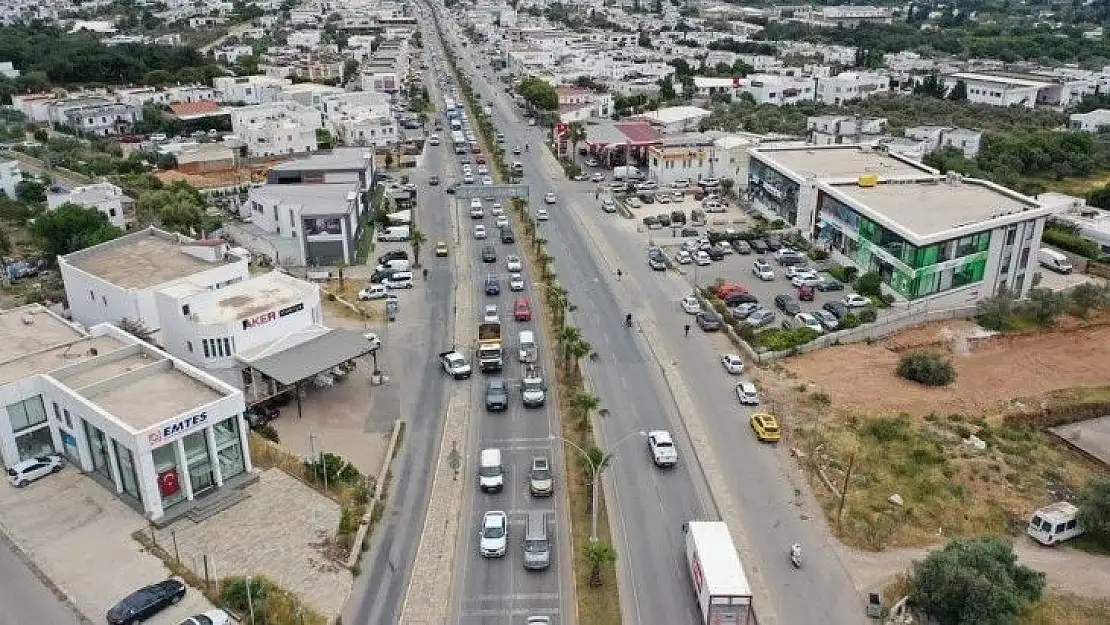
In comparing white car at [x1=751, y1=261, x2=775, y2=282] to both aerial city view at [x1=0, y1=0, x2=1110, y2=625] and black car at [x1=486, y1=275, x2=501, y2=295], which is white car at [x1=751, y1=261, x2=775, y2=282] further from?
black car at [x1=486, y1=275, x2=501, y2=295]

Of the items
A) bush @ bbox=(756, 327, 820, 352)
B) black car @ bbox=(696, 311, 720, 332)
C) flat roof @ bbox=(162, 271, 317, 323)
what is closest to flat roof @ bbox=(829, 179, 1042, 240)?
bush @ bbox=(756, 327, 820, 352)

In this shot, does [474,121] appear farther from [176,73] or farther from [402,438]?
[402,438]

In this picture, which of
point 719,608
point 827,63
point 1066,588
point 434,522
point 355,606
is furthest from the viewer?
point 827,63

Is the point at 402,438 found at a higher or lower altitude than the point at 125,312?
lower

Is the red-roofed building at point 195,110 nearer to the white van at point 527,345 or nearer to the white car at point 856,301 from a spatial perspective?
the white van at point 527,345

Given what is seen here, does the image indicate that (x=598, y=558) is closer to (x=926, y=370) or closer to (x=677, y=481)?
(x=677, y=481)

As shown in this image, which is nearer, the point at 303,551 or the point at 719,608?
the point at 719,608

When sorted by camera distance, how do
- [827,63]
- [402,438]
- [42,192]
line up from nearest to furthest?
[402,438], [42,192], [827,63]

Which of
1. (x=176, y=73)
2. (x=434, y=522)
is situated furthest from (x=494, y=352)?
(x=176, y=73)
